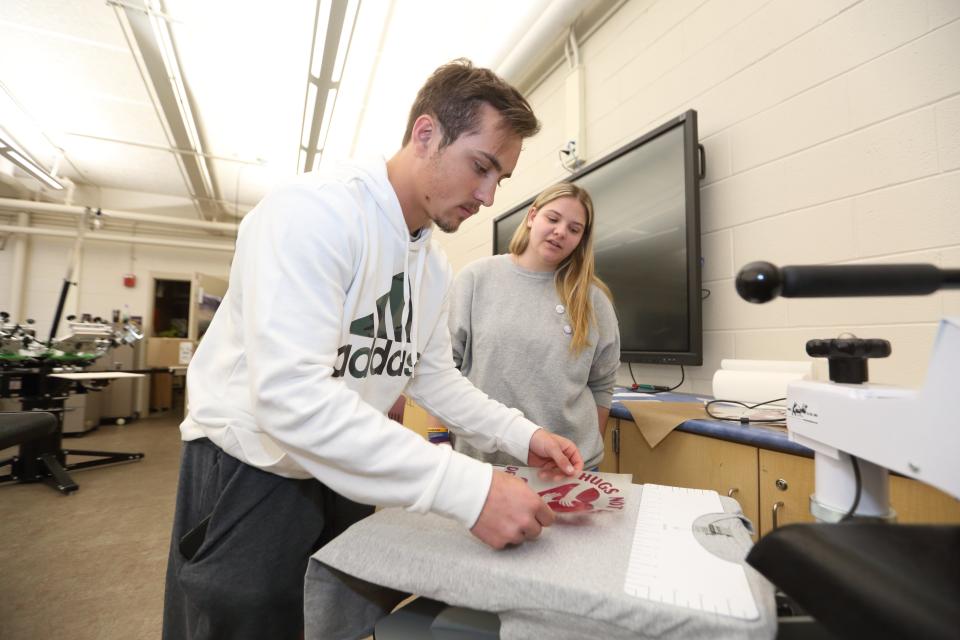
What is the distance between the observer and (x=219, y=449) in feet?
2.30

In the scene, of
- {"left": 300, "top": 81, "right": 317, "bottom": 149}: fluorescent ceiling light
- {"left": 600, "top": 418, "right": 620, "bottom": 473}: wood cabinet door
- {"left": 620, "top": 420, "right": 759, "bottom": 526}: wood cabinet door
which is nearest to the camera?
{"left": 620, "top": 420, "right": 759, "bottom": 526}: wood cabinet door

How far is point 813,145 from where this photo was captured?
1.26 m

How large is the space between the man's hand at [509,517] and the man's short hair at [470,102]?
54 centimetres

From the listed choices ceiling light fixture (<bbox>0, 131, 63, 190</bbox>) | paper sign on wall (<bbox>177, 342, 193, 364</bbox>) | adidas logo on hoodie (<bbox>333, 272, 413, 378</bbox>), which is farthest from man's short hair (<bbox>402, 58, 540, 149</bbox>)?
paper sign on wall (<bbox>177, 342, 193, 364</bbox>)

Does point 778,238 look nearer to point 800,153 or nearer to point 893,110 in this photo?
point 800,153

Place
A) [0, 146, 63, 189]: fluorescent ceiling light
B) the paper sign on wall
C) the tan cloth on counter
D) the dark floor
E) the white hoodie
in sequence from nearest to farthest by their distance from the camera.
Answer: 1. the white hoodie
2. the tan cloth on counter
3. the dark floor
4. [0, 146, 63, 189]: fluorescent ceiling light
5. the paper sign on wall

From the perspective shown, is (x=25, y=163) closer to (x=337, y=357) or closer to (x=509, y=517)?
(x=337, y=357)

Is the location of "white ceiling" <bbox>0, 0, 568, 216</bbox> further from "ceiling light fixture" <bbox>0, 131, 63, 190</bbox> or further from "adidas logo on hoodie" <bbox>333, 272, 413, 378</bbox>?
"adidas logo on hoodie" <bbox>333, 272, 413, 378</bbox>

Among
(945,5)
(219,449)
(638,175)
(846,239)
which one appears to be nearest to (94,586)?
(219,449)

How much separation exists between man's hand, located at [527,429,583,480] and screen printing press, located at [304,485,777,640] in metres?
0.19

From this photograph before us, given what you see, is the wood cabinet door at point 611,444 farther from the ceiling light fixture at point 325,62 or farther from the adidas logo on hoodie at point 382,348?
the ceiling light fixture at point 325,62

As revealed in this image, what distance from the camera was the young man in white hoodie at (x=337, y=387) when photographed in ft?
1.64

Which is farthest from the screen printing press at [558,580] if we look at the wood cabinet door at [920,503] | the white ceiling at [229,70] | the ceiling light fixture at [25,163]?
the ceiling light fixture at [25,163]

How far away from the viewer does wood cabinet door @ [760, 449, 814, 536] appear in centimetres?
87
